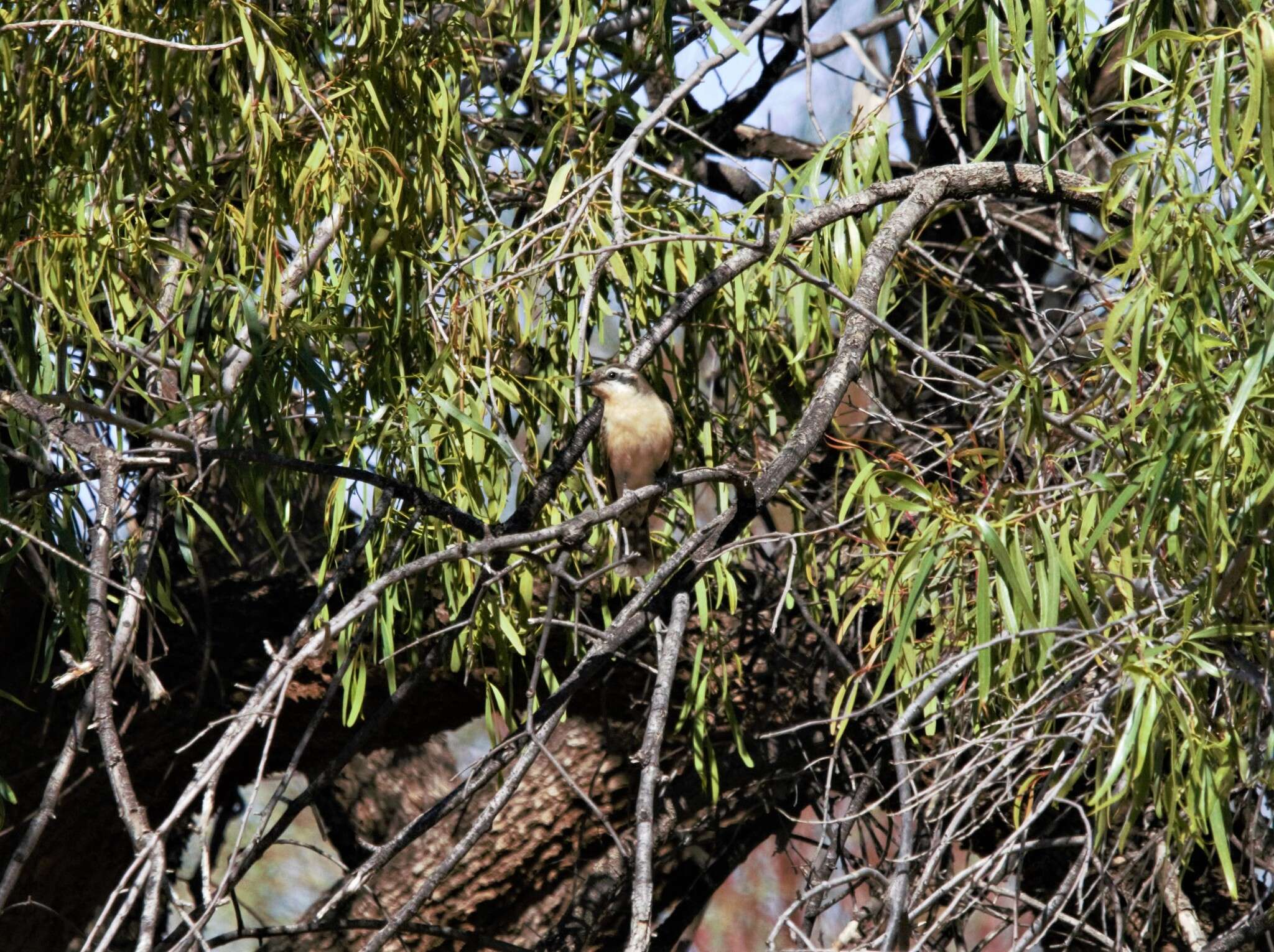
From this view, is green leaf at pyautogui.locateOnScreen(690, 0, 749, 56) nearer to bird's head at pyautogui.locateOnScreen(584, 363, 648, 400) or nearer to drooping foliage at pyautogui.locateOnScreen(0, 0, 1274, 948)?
drooping foliage at pyautogui.locateOnScreen(0, 0, 1274, 948)

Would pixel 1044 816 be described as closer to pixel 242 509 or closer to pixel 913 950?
pixel 913 950

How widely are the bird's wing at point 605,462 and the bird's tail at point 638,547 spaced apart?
0.49 meters

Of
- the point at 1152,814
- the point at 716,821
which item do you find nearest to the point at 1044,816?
the point at 1152,814

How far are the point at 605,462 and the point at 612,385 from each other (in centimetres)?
47

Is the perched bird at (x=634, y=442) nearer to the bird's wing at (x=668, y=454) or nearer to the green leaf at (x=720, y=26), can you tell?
the bird's wing at (x=668, y=454)

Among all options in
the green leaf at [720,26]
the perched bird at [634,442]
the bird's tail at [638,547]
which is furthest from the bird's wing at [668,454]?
the green leaf at [720,26]

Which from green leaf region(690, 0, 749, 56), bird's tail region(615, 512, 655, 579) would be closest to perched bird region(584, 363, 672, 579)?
bird's tail region(615, 512, 655, 579)

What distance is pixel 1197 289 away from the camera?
1725 millimetres

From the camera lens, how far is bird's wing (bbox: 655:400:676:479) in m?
3.23

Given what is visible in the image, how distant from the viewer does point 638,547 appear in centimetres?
324

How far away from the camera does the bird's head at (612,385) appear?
3.14 meters

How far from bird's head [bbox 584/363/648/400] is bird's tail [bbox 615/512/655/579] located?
13.0 inches

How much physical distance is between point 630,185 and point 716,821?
1633 mm

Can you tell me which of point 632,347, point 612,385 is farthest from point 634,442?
point 632,347
